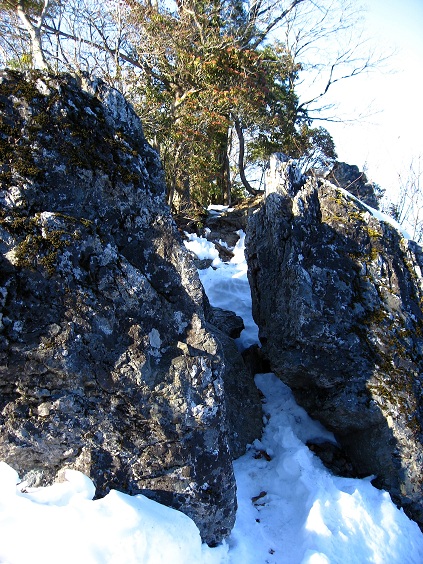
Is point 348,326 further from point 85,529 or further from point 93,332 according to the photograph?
point 85,529

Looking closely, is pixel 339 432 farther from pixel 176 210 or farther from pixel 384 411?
pixel 176 210

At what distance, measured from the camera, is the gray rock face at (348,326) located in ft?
12.3

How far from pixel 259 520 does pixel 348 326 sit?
1.95 m

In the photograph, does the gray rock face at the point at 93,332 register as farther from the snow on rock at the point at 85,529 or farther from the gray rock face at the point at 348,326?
the gray rock face at the point at 348,326

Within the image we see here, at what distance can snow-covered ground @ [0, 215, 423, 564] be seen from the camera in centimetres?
207

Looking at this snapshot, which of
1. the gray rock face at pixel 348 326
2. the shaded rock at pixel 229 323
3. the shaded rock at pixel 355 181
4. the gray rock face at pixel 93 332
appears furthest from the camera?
the shaded rock at pixel 355 181

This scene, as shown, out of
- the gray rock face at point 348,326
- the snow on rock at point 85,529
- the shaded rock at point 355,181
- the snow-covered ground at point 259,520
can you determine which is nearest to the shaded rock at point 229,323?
the gray rock face at point 348,326

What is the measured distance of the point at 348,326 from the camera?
13.3ft

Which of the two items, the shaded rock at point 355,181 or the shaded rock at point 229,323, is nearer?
the shaded rock at point 229,323

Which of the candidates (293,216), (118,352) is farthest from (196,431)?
(293,216)

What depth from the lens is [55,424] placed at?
98.7 inches

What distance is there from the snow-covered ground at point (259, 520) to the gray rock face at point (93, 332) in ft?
0.67

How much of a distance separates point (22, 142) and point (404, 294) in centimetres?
398

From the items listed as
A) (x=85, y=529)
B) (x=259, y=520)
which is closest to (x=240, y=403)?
(x=259, y=520)
